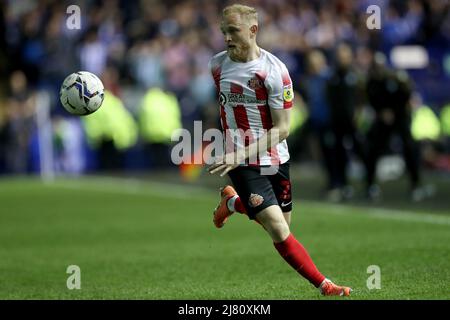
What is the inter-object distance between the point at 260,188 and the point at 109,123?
17148mm

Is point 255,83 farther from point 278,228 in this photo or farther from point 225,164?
point 278,228

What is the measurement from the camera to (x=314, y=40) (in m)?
26.9

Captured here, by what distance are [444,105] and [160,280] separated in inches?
578

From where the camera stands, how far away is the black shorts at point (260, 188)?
28.2 ft

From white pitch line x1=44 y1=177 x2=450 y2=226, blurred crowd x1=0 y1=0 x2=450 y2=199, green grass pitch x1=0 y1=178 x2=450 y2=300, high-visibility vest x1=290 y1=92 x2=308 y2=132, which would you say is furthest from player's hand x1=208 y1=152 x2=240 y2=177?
high-visibility vest x1=290 y1=92 x2=308 y2=132

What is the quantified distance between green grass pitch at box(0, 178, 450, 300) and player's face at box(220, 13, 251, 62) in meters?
1.97

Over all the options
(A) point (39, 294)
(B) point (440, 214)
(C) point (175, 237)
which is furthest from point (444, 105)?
(A) point (39, 294)

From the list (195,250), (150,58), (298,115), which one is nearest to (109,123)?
(150,58)

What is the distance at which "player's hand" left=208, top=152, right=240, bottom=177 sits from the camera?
8.43 metres

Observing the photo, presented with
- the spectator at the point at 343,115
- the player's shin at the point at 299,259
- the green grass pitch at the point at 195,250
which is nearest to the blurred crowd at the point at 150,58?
the spectator at the point at 343,115

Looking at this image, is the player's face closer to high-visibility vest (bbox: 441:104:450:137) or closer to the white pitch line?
the white pitch line

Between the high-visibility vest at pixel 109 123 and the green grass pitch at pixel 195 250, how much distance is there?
6.08m

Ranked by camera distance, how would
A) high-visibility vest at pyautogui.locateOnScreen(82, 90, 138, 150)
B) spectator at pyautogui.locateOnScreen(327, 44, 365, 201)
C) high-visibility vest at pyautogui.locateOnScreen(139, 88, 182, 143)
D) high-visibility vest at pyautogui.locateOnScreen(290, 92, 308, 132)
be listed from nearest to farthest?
spectator at pyautogui.locateOnScreen(327, 44, 365, 201) → high-visibility vest at pyautogui.locateOnScreen(290, 92, 308, 132) → high-visibility vest at pyautogui.locateOnScreen(82, 90, 138, 150) → high-visibility vest at pyautogui.locateOnScreen(139, 88, 182, 143)

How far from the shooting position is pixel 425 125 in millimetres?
23141
